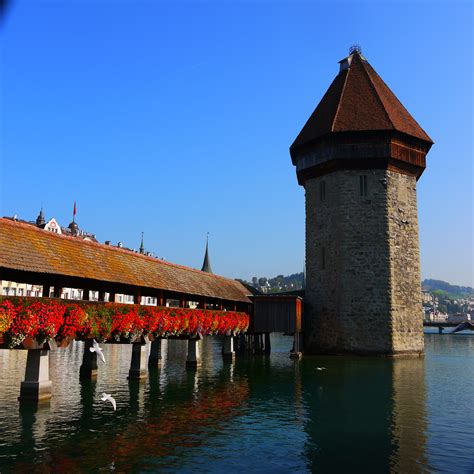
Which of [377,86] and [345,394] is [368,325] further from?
[377,86]

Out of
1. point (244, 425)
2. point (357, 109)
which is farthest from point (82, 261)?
point (357, 109)

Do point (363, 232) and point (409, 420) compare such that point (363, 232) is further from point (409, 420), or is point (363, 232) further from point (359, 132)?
point (409, 420)

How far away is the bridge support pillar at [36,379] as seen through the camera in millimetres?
15195

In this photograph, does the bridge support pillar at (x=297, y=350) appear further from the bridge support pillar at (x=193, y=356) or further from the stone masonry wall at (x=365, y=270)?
the bridge support pillar at (x=193, y=356)

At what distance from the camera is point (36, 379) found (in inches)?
605

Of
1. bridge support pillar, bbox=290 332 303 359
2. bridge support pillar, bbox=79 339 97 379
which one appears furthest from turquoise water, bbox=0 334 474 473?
bridge support pillar, bbox=290 332 303 359

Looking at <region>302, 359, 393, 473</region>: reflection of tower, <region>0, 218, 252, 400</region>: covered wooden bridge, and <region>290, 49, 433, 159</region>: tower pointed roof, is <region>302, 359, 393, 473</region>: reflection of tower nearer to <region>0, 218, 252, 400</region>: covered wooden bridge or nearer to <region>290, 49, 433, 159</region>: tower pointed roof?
<region>0, 218, 252, 400</region>: covered wooden bridge

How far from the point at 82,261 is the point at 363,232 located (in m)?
20.6

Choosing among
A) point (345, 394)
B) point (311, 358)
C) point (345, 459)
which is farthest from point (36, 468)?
point (311, 358)

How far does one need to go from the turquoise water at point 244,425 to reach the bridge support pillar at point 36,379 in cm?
57

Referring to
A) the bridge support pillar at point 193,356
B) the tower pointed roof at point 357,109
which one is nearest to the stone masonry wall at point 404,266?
the tower pointed roof at point 357,109

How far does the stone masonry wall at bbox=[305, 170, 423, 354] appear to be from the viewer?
31906 mm

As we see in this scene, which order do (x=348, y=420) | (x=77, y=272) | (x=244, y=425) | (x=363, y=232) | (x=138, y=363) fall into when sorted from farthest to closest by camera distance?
(x=363, y=232), (x=138, y=363), (x=77, y=272), (x=348, y=420), (x=244, y=425)

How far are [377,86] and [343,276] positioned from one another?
49.6 feet
